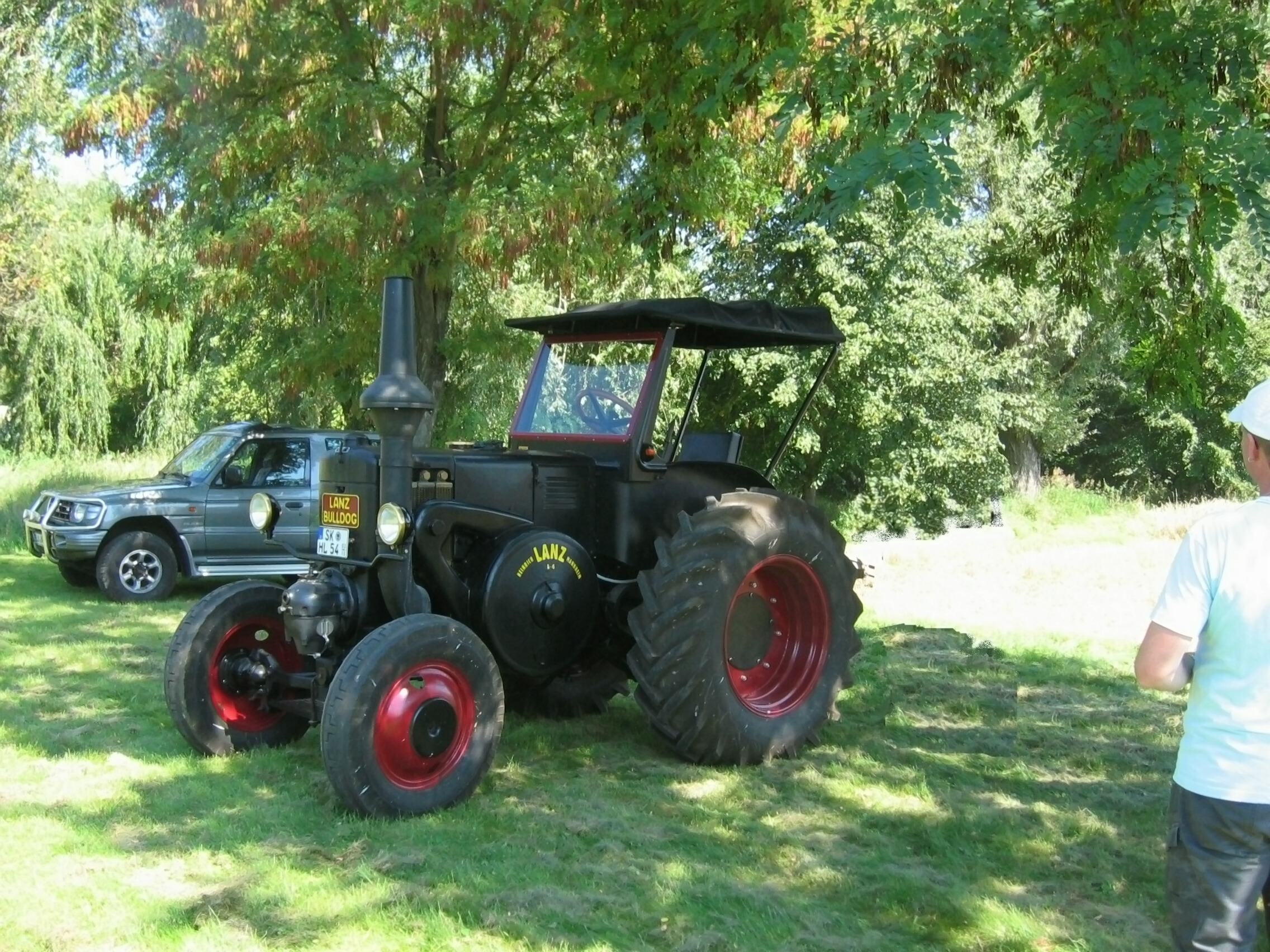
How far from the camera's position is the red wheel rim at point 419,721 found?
5.05m

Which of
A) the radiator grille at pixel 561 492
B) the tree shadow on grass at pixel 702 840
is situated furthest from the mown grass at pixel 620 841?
the radiator grille at pixel 561 492

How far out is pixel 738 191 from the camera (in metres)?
13.1

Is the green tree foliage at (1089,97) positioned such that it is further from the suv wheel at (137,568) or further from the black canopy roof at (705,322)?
the suv wheel at (137,568)

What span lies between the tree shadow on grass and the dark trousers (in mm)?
1134

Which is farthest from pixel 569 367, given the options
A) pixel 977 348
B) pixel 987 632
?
pixel 977 348

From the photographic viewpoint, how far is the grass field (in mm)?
4090

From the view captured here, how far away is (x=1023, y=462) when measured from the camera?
1324 inches

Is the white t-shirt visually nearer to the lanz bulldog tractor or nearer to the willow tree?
the lanz bulldog tractor

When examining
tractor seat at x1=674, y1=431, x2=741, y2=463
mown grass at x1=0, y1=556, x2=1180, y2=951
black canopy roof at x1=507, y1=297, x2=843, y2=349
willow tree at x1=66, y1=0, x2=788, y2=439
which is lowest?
mown grass at x1=0, y1=556, x2=1180, y2=951

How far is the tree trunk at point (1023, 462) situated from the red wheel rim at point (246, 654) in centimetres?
2941

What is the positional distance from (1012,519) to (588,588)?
83.6 ft

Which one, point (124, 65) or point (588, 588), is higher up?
point (124, 65)

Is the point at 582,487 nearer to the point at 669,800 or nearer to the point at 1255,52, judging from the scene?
the point at 669,800

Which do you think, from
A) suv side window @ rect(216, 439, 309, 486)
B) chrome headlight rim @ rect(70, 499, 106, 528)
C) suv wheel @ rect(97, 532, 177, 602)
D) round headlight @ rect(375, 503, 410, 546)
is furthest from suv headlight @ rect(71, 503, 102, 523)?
round headlight @ rect(375, 503, 410, 546)
